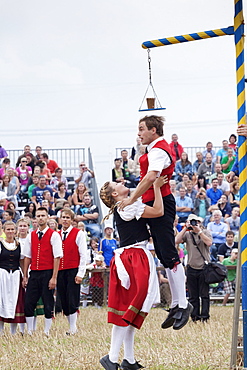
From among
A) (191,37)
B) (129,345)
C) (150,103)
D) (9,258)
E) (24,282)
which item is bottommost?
(129,345)

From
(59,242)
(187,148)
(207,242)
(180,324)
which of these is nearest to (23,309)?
(59,242)

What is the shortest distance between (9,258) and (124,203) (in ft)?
16.5

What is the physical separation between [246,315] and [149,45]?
264 centimetres

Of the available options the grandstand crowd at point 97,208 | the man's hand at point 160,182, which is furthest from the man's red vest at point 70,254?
the man's hand at point 160,182

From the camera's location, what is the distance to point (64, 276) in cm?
1184

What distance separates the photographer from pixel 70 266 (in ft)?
38.6

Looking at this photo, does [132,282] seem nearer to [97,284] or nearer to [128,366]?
[128,366]

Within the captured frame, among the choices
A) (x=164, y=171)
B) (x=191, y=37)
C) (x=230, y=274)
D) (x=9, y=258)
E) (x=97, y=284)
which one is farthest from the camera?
(x=97, y=284)

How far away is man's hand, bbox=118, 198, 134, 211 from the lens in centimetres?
675

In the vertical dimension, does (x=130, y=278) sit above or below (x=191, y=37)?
below

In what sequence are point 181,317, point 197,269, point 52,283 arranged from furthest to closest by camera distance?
point 197,269 → point 52,283 → point 181,317

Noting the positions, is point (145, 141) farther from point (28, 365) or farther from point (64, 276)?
point (64, 276)

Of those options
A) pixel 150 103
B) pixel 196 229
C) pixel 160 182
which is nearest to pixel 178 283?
pixel 160 182

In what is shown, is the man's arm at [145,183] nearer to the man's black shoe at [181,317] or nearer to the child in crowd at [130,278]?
the child in crowd at [130,278]
